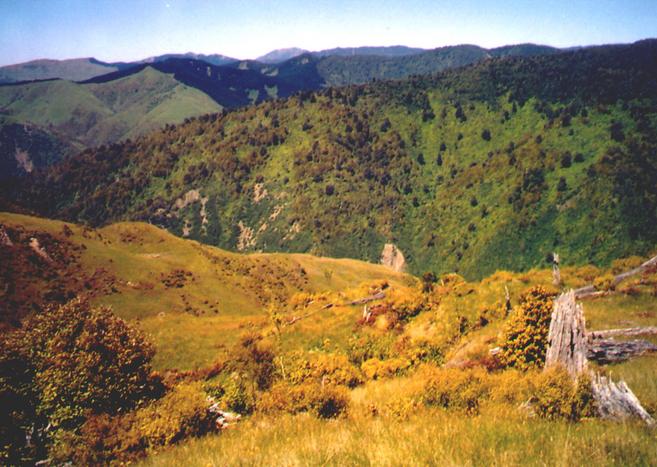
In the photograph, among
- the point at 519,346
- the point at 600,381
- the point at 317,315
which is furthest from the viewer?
the point at 317,315

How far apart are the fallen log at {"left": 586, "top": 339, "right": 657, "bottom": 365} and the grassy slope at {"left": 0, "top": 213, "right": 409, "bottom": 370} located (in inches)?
752

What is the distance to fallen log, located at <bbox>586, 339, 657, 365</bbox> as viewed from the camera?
10852 millimetres

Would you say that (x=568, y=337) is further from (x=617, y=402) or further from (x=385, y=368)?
(x=385, y=368)

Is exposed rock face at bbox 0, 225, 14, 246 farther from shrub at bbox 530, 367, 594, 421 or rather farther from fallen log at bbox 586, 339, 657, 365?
fallen log at bbox 586, 339, 657, 365

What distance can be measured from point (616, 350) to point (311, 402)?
8.48m

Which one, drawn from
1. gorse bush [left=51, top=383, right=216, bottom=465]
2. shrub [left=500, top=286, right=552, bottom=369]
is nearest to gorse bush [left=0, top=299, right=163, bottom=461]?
gorse bush [left=51, top=383, right=216, bottom=465]

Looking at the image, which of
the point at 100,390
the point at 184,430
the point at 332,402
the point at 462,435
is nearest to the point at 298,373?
the point at 332,402

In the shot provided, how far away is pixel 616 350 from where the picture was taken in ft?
36.1

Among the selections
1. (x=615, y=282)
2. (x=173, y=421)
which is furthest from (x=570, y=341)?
(x=615, y=282)

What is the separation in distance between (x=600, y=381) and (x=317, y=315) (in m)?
23.5

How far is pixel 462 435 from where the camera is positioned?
19.9 feet

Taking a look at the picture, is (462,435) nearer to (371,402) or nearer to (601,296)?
(371,402)

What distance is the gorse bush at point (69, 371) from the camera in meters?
10.8

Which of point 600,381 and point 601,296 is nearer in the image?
point 600,381
